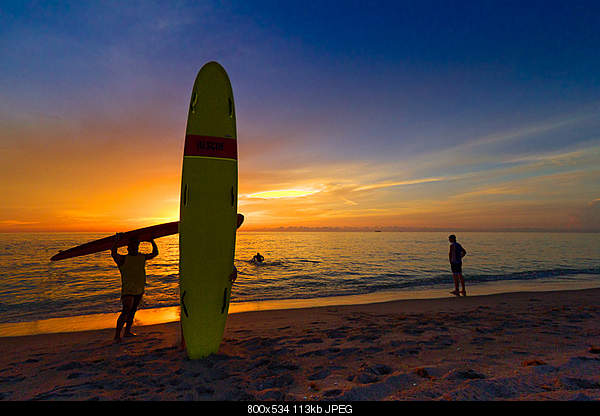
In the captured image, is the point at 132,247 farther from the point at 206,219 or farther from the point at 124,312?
the point at 206,219

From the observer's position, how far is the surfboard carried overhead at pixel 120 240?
5.63m

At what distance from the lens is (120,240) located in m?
5.62

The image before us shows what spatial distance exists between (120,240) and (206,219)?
6.91ft

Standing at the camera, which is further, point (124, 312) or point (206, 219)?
point (124, 312)

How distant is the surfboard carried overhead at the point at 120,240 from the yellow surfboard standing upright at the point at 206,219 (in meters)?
1.34

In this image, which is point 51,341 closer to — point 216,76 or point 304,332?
point 304,332

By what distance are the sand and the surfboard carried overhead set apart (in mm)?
1797

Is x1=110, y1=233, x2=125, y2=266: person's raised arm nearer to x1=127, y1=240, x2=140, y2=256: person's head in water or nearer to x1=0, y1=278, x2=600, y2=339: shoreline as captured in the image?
x1=127, y1=240, x2=140, y2=256: person's head in water

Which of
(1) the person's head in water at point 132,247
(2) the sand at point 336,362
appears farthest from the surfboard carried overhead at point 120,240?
(2) the sand at point 336,362

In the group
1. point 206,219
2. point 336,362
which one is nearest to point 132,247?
point 206,219

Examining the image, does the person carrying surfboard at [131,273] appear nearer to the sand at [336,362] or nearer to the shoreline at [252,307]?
the sand at [336,362]

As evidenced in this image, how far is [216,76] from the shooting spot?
16.7 feet
